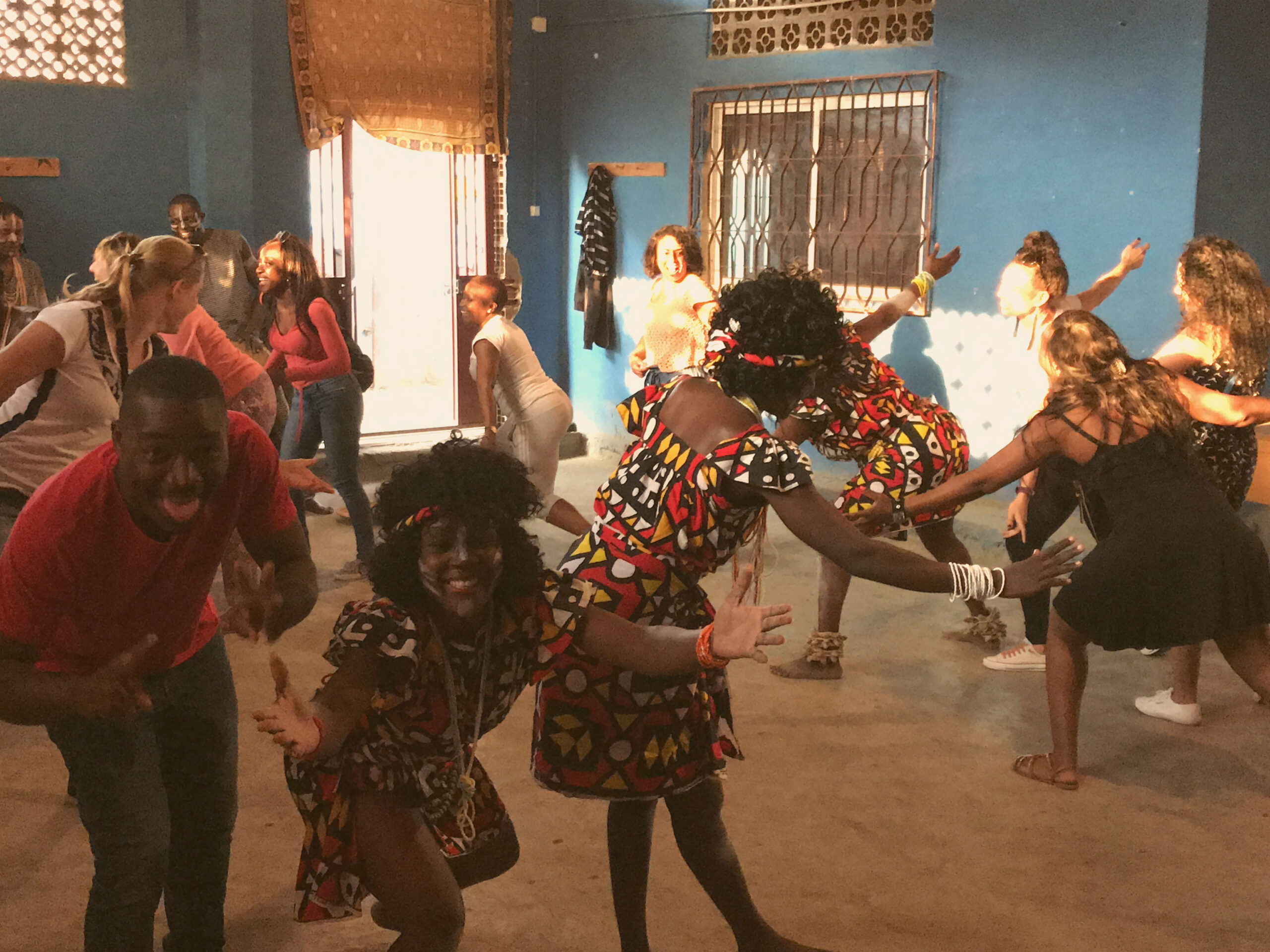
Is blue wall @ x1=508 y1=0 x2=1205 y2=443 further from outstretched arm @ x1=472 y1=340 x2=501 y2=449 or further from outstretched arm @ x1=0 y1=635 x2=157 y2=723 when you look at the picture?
outstretched arm @ x1=0 y1=635 x2=157 y2=723

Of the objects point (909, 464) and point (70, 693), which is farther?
point (909, 464)

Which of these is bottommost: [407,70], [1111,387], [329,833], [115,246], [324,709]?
[329,833]

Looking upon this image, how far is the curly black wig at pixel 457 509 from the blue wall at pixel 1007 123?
3.79 m

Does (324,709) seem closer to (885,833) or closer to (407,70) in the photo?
(885,833)

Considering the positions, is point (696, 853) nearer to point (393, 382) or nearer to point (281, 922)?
point (281, 922)

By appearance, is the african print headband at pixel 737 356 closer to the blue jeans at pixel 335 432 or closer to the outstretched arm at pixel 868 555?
the outstretched arm at pixel 868 555

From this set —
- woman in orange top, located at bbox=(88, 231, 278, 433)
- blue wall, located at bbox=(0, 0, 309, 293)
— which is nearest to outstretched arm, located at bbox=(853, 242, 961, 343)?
woman in orange top, located at bbox=(88, 231, 278, 433)

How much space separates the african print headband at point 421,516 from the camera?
229cm

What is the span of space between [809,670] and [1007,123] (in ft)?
13.0

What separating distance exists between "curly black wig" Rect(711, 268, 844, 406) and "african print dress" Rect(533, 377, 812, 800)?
0.14 meters

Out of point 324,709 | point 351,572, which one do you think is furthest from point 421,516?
point 351,572

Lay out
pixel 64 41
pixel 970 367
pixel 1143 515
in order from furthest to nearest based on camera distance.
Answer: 1. pixel 64 41
2. pixel 970 367
3. pixel 1143 515

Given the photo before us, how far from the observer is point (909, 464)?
470cm

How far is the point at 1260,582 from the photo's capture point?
378 centimetres
